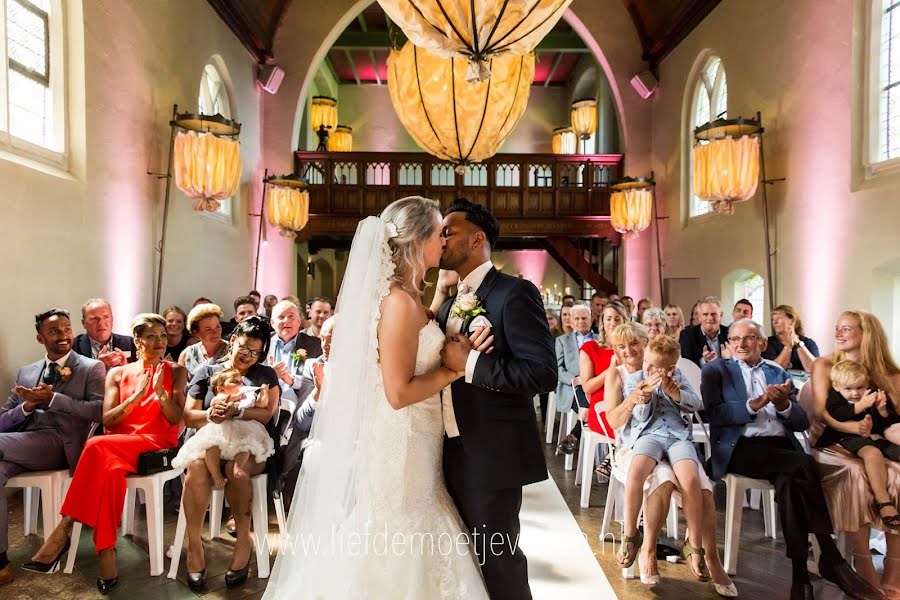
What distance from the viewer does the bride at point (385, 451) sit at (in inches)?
83.9

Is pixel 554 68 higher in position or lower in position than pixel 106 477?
higher

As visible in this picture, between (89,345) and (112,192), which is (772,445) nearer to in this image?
(89,345)

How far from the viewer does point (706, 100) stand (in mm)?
9469

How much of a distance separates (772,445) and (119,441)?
3660mm

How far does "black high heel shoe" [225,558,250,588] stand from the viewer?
10.6 ft

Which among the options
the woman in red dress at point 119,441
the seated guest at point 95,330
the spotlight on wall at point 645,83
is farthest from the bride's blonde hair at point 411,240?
the spotlight on wall at point 645,83

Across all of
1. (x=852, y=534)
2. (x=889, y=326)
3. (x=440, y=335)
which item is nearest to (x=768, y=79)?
(x=889, y=326)

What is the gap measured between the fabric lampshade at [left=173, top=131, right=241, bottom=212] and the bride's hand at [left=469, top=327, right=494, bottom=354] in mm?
5725

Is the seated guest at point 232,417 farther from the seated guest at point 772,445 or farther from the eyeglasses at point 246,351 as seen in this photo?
the seated guest at point 772,445

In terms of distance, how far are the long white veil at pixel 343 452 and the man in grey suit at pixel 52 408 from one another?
1948 millimetres

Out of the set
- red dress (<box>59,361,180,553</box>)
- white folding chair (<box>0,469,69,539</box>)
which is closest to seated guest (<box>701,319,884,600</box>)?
red dress (<box>59,361,180,553</box>)

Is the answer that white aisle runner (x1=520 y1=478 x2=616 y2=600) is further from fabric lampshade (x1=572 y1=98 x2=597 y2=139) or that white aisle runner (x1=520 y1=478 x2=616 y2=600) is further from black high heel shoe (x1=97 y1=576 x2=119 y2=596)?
fabric lampshade (x1=572 y1=98 x2=597 y2=139)

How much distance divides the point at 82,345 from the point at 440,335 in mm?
3661

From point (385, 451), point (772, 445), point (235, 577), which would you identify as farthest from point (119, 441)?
point (772, 445)
